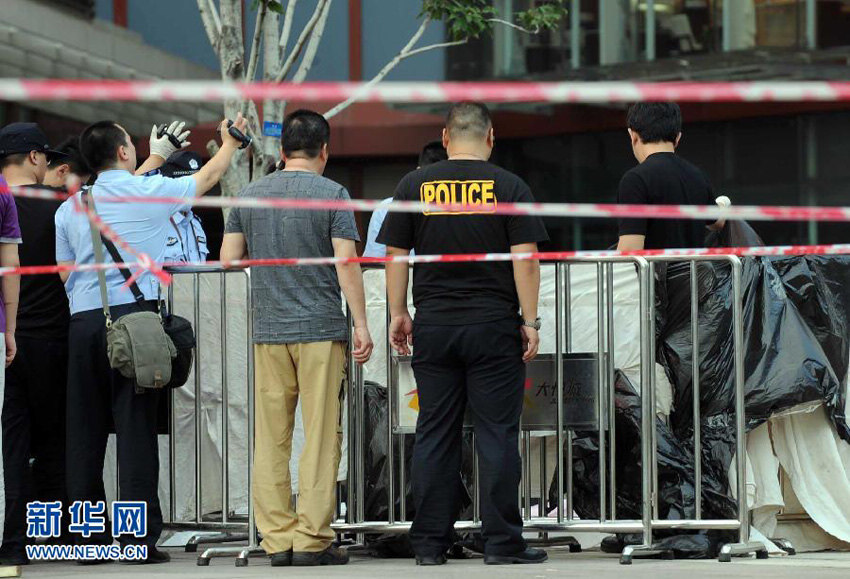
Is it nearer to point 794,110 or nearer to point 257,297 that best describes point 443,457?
point 257,297

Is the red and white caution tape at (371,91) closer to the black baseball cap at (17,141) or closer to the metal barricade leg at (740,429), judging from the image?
the metal barricade leg at (740,429)

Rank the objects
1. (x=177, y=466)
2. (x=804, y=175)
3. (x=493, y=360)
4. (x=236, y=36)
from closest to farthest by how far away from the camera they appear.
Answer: (x=493, y=360)
(x=177, y=466)
(x=236, y=36)
(x=804, y=175)

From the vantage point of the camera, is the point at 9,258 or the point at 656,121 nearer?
the point at 9,258

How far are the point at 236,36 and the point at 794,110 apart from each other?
29.2ft

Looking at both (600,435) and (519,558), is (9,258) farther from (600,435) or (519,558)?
(600,435)

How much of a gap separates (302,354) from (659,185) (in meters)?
1.79

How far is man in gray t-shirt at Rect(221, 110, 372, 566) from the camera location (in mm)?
6289

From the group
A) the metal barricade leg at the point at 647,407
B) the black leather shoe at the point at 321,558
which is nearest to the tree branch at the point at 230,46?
the metal barricade leg at the point at 647,407

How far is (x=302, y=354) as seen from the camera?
20.7 ft

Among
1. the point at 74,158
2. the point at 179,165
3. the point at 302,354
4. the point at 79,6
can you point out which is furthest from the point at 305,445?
the point at 79,6

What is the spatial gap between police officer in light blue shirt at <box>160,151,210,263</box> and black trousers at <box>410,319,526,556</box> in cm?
207

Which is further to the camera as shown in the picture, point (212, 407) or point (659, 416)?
point (212, 407)

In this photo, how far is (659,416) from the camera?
6.71 meters

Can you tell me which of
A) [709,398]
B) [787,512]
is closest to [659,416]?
[709,398]
